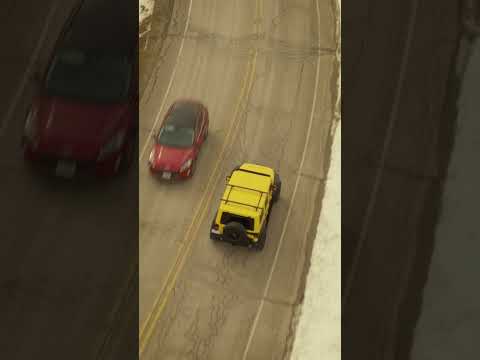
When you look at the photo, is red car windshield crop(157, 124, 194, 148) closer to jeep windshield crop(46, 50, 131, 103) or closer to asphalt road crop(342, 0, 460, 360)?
jeep windshield crop(46, 50, 131, 103)

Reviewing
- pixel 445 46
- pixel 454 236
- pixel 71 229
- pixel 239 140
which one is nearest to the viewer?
pixel 71 229

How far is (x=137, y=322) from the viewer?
19.4 metres

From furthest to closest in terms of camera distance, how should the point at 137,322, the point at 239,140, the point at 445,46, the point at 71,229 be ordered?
1. the point at 445,46
2. the point at 239,140
3. the point at 71,229
4. the point at 137,322

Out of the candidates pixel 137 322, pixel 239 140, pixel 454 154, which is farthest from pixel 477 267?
pixel 137 322

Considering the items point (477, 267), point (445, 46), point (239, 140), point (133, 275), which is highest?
point (445, 46)

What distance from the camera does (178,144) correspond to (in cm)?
2242

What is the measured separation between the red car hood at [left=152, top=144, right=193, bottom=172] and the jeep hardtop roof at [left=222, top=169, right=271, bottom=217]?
1.99 metres

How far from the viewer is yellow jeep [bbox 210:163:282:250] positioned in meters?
20.5

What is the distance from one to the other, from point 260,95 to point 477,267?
34.5ft

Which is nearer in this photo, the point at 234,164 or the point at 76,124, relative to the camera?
the point at 76,124

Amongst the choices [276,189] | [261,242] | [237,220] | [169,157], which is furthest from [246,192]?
[169,157]

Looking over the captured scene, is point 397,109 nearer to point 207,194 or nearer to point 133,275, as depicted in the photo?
point 207,194

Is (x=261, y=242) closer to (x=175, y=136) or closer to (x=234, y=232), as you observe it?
(x=234, y=232)

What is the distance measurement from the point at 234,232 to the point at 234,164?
3.72 meters
